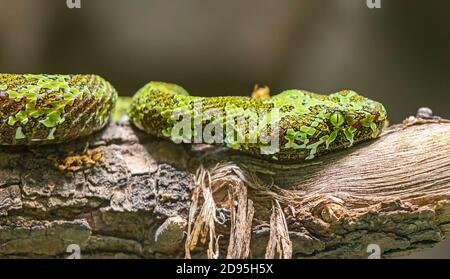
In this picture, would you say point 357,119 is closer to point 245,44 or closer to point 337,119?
point 337,119

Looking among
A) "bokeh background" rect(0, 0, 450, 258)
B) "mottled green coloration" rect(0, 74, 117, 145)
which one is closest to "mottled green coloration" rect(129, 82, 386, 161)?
"mottled green coloration" rect(0, 74, 117, 145)

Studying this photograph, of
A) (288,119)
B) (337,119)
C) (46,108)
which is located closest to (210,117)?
(288,119)

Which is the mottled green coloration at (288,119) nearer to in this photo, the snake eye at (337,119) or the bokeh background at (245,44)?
the snake eye at (337,119)

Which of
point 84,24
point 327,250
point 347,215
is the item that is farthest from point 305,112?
point 84,24

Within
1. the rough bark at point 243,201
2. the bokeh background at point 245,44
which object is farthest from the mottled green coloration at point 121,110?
the rough bark at point 243,201

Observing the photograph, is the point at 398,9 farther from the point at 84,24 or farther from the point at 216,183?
the point at 84,24

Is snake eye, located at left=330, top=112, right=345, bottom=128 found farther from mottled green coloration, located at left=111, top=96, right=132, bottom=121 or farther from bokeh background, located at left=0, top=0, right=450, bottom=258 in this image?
mottled green coloration, located at left=111, top=96, right=132, bottom=121
